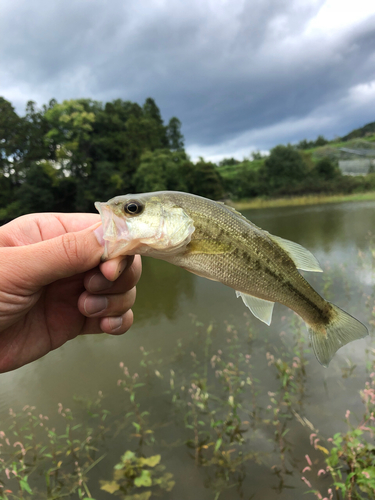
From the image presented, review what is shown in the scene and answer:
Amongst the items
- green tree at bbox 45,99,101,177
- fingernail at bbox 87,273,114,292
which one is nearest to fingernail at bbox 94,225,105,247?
fingernail at bbox 87,273,114,292

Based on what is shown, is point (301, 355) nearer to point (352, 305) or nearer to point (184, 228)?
point (352, 305)

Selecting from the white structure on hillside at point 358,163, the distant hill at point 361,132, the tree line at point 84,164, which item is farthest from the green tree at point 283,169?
the distant hill at point 361,132

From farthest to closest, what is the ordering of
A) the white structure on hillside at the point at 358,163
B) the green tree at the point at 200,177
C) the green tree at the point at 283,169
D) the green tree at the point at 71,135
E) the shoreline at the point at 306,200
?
the white structure on hillside at the point at 358,163
the green tree at the point at 283,169
the green tree at the point at 200,177
the shoreline at the point at 306,200
the green tree at the point at 71,135

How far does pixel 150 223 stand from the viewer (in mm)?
1584

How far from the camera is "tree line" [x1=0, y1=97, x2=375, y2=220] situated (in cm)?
3400

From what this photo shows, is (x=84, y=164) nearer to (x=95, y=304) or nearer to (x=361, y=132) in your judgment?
(x=95, y=304)

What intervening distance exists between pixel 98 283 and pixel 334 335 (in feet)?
5.42

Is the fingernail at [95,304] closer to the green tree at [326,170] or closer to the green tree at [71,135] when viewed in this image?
the green tree at [71,135]

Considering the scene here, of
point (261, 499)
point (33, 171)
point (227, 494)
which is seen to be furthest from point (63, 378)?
point (33, 171)

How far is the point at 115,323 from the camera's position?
2.23 m

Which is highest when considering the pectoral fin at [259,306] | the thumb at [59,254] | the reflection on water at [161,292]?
the thumb at [59,254]

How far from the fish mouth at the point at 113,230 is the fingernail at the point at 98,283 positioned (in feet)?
1.14

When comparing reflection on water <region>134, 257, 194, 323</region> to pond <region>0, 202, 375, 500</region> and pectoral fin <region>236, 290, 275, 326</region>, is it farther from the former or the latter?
pectoral fin <region>236, 290, 275, 326</region>

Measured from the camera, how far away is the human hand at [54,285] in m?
1.52
